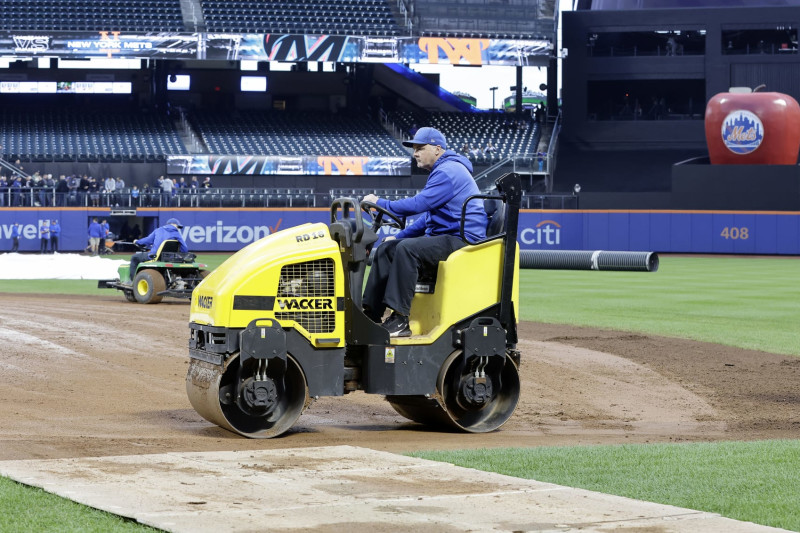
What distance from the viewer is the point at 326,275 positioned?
27.5ft

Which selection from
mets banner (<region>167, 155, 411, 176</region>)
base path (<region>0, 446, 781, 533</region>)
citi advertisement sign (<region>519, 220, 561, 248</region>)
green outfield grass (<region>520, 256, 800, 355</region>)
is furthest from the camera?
mets banner (<region>167, 155, 411, 176</region>)

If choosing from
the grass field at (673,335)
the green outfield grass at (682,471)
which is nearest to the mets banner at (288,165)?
the grass field at (673,335)

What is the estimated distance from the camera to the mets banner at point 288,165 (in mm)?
49938

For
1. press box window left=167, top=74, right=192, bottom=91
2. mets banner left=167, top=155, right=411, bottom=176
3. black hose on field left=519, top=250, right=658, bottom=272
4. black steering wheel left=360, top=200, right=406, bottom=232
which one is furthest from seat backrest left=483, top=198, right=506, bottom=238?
press box window left=167, top=74, right=192, bottom=91

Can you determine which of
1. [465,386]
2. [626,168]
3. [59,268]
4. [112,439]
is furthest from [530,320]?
[626,168]

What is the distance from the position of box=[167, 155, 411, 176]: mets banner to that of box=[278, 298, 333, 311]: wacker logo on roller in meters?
42.5

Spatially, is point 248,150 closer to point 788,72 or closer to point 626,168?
point 626,168

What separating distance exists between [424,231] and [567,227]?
125 feet

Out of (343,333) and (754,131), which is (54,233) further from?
(343,333)

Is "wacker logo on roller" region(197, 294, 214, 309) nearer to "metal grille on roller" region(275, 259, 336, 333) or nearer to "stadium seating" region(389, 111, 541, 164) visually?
"metal grille on roller" region(275, 259, 336, 333)

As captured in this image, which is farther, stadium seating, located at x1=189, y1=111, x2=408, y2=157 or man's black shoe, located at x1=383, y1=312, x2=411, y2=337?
stadium seating, located at x1=189, y1=111, x2=408, y2=157

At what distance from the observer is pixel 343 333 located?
8.45m

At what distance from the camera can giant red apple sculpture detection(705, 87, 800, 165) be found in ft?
160

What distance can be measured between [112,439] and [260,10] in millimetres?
49225
